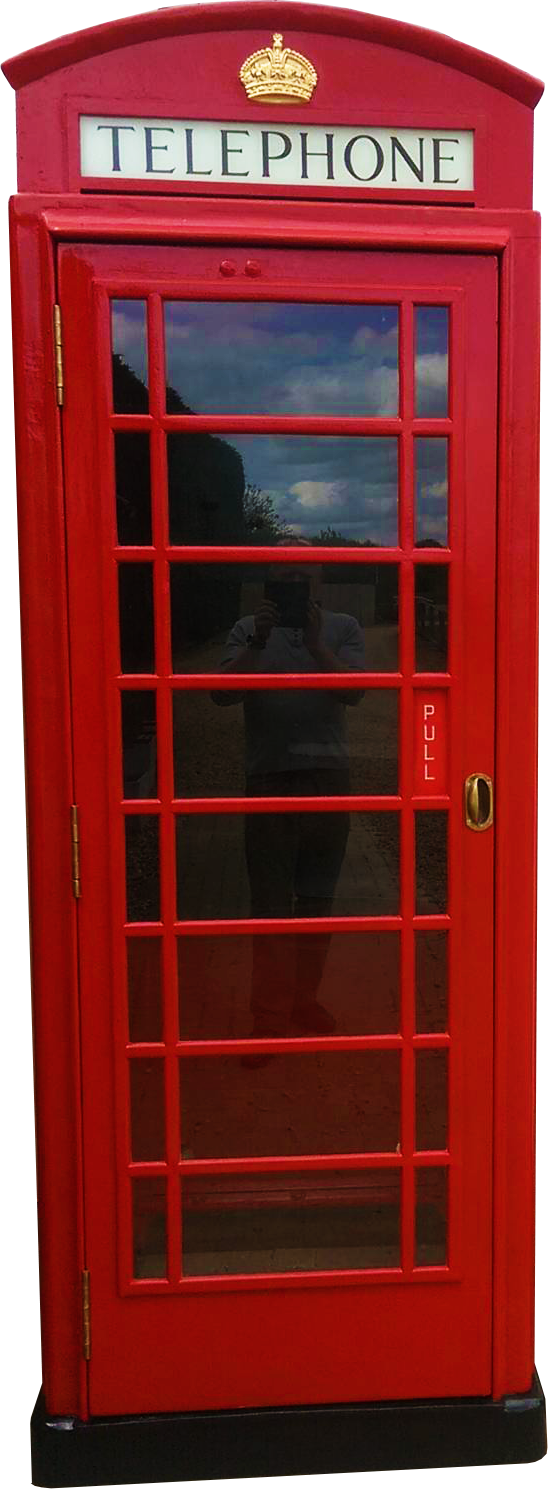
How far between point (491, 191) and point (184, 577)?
Result: 3.18 feet

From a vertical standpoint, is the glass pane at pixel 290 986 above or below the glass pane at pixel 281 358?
below

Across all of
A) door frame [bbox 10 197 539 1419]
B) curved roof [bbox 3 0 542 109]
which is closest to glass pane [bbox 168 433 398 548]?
door frame [bbox 10 197 539 1419]

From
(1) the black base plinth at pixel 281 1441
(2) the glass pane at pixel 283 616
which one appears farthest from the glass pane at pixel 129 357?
(1) the black base plinth at pixel 281 1441

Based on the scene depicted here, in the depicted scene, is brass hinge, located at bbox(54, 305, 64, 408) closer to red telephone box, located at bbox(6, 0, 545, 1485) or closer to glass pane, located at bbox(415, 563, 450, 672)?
red telephone box, located at bbox(6, 0, 545, 1485)

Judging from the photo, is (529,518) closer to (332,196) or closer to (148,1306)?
(332,196)

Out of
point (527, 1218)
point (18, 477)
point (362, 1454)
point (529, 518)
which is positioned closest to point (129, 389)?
point (18, 477)

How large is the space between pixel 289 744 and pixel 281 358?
77 cm

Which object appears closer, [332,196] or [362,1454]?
[332,196]

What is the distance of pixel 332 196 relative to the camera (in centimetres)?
189

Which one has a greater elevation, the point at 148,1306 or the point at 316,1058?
the point at 316,1058

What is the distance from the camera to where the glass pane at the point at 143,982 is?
6.60ft

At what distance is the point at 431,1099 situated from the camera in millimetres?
2094

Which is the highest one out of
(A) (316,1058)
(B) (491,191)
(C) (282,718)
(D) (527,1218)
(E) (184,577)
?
(B) (491,191)

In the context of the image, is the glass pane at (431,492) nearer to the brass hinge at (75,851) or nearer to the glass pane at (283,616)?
the glass pane at (283,616)
